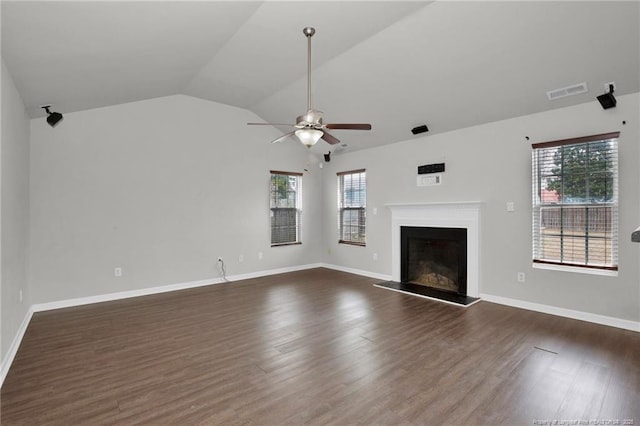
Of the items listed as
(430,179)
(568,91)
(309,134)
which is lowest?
(430,179)

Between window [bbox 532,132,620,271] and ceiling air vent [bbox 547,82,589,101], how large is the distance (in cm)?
55

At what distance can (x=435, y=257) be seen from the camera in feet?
17.8

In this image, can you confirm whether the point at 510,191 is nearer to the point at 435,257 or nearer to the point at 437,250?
the point at 437,250

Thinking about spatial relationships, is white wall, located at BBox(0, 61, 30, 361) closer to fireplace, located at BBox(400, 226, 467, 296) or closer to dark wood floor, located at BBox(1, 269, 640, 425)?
dark wood floor, located at BBox(1, 269, 640, 425)

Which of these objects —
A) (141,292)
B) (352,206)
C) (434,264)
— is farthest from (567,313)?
(141,292)

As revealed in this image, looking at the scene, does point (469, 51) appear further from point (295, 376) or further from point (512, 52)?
point (295, 376)

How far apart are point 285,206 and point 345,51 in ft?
12.2

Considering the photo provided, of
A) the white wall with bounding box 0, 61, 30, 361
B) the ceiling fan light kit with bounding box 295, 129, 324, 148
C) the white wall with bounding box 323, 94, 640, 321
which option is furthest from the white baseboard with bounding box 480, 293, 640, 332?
the white wall with bounding box 0, 61, 30, 361

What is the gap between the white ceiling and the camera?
2.64 m

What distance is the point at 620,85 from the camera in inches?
134

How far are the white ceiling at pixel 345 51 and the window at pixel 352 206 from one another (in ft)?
6.71

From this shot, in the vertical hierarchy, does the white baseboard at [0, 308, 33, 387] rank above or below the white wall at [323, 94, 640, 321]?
below

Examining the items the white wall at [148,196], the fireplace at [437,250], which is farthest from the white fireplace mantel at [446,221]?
the white wall at [148,196]

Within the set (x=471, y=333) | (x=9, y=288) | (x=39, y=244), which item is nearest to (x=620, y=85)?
(x=471, y=333)
